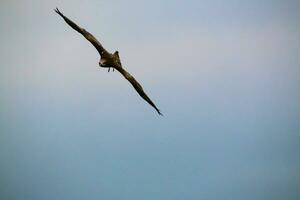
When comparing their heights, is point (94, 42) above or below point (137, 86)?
above

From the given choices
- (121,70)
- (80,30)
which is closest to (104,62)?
(121,70)

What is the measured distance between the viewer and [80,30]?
466cm

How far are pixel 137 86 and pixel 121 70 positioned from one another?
32 centimetres

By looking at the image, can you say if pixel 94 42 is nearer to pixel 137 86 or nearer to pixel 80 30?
pixel 80 30

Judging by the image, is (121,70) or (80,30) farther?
(121,70)

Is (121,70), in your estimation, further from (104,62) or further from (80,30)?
(80,30)

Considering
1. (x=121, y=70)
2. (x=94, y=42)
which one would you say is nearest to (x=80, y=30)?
(x=94, y=42)

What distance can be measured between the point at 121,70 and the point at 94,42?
43cm

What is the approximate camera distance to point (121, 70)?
4973mm

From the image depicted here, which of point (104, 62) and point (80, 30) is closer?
point (80, 30)

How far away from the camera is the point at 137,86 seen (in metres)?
4.78

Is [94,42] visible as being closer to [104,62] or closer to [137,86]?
[104,62]

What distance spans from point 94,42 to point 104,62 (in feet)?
0.99

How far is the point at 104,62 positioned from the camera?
199 inches
